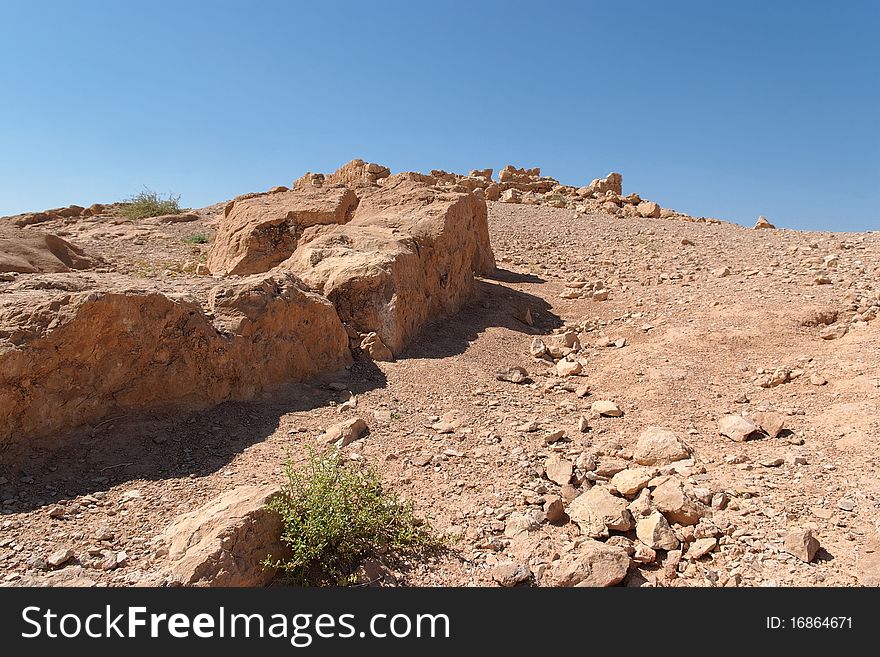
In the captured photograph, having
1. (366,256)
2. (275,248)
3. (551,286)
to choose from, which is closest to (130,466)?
(366,256)

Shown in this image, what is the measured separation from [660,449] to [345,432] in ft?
7.05

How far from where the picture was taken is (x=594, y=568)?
263 centimetres

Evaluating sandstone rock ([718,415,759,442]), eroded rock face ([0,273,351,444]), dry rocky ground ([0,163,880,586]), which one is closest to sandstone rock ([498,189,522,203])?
dry rocky ground ([0,163,880,586])

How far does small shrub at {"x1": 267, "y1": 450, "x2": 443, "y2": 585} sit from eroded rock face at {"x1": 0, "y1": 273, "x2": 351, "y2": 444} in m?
1.31

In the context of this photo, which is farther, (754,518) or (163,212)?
(163,212)

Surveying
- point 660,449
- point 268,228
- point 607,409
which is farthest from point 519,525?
point 268,228

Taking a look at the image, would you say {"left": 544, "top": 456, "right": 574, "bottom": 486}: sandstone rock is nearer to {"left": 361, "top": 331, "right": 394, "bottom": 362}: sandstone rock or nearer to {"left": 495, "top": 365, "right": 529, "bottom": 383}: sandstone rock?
{"left": 495, "top": 365, "right": 529, "bottom": 383}: sandstone rock

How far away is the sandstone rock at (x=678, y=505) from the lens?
2986 mm

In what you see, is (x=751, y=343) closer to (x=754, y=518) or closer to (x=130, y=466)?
(x=754, y=518)

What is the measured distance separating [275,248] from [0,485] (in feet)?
16.2

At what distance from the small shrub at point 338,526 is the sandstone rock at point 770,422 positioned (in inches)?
99.4

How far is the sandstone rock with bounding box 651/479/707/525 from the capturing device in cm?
299

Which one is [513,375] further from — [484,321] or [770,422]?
[770,422]

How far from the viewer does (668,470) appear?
3500 millimetres
